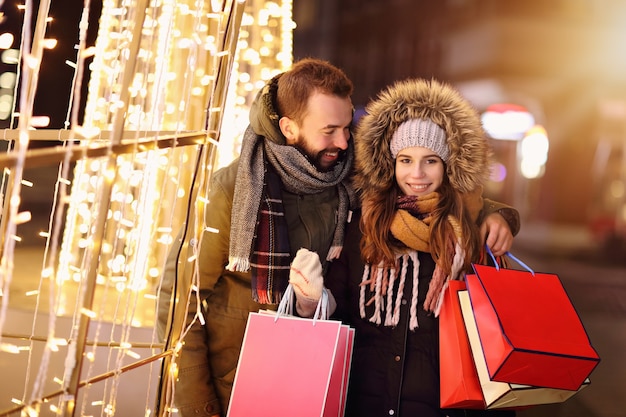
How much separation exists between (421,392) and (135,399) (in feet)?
5.10

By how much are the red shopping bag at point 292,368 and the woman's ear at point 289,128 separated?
22.2 inches

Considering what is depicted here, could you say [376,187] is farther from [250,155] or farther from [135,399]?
[135,399]

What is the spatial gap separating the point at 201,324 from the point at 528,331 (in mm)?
935

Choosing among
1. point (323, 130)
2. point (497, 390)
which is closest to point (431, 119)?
point (323, 130)

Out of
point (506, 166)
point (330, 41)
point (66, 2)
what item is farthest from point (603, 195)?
point (66, 2)

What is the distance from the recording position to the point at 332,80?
225cm

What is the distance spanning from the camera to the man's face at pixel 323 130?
2.23 metres

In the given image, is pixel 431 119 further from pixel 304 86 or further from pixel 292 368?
pixel 292 368

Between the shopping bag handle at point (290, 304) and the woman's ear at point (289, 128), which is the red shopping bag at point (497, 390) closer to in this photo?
the shopping bag handle at point (290, 304)

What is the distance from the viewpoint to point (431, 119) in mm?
2215

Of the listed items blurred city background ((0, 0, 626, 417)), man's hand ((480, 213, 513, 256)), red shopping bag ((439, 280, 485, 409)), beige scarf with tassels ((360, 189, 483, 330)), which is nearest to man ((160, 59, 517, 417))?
man's hand ((480, 213, 513, 256))

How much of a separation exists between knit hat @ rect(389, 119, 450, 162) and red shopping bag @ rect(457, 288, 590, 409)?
0.44 meters

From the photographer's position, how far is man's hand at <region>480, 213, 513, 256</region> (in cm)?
215

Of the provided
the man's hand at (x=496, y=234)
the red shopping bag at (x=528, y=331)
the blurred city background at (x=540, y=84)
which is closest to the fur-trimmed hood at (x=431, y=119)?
the man's hand at (x=496, y=234)
